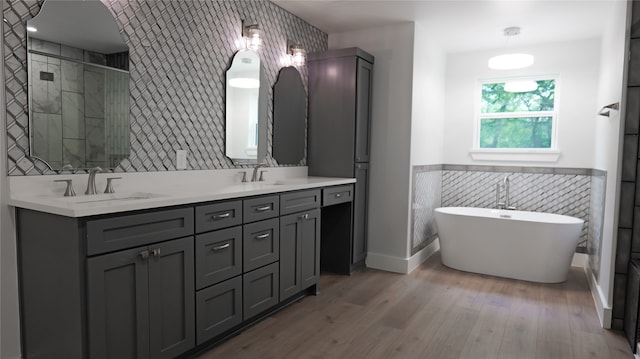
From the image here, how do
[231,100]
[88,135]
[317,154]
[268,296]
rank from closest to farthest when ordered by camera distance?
[88,135] < [268,296] < [231,100] < [317,154]

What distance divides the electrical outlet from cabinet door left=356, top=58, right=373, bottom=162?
170cm

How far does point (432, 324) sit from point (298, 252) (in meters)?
1.05

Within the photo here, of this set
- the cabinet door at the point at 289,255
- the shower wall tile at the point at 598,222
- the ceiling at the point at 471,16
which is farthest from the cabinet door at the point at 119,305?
the shower wall tile at the point at 598,222

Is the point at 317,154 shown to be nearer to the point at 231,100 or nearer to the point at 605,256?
the point at 231,100

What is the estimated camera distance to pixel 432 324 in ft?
9.16

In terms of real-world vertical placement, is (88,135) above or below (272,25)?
below

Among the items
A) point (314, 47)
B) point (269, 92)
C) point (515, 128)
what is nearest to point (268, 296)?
point (269, 92)

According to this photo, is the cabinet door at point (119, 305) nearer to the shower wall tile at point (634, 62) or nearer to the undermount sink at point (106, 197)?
the undermount sink at point (106, 197)

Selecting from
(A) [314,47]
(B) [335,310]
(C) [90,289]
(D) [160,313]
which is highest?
(A) [314,47]

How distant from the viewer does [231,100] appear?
3.11 metres

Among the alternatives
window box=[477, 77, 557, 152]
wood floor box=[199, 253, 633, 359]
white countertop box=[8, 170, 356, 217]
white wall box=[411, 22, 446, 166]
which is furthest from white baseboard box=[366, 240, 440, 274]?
window box=[477, 77, 557, 152]

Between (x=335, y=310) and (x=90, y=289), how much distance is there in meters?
1.76

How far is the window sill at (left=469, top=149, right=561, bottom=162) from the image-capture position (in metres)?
4.54

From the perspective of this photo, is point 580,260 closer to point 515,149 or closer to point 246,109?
point 515,149
